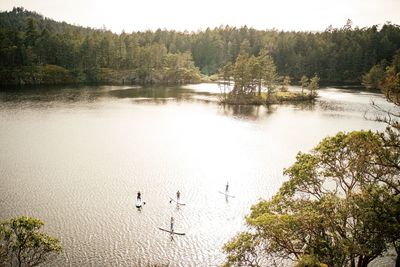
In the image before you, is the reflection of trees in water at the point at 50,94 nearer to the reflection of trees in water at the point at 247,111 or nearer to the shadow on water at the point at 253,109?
the reflection of trees in water at the point at 247,111

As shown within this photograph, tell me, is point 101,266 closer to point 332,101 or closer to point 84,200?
point 84,200

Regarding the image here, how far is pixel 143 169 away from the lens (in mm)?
50375

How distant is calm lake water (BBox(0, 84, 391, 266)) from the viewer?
32.2m

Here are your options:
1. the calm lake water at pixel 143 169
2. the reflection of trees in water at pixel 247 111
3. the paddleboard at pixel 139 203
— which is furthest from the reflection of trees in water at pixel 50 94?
the paddleboard at pixel 139 203

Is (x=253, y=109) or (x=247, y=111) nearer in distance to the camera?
(x=247, y=111)

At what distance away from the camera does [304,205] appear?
72.9ft

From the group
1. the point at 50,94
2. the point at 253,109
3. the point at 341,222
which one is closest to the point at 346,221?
the point at 341,222

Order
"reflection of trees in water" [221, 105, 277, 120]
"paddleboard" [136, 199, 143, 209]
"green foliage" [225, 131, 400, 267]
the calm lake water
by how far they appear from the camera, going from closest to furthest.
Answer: "green foliage" [225, 131, 400, 267] < the calm lake water < "paddleboard" [136, 199, 143, 209] < "reflection of trees in water" [221, 105, 277, 120]

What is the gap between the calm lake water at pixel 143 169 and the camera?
32.2 meters

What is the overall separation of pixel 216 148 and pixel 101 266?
3738 centimetres

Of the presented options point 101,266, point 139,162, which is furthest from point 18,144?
point 101,266

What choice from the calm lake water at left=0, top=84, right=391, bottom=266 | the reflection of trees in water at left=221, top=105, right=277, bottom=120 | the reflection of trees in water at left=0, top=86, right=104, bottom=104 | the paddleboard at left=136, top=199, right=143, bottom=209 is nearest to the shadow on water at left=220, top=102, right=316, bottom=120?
the reflection of trees in water at left=221, top=105, right=277, bottom=120

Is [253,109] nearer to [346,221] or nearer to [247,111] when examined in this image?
[247,111]

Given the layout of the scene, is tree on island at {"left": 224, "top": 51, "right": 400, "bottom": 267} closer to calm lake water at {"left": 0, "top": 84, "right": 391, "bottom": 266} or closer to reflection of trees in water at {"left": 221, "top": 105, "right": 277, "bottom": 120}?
calm lake water at {"left": 0, "top": 84, "right": 391, "bottom": 266}
